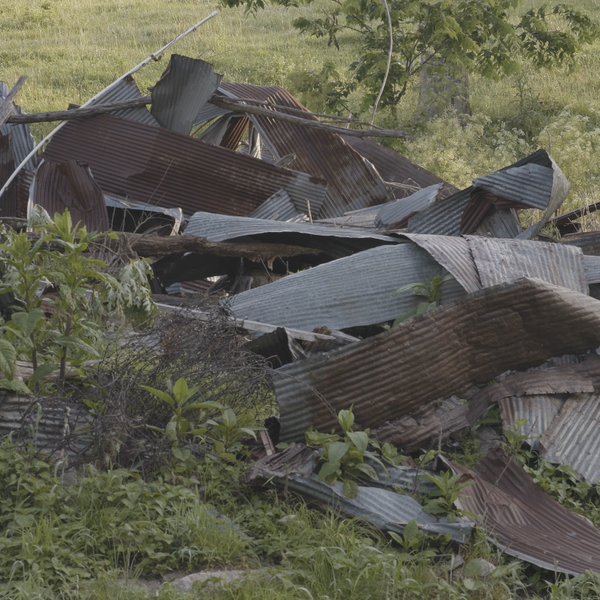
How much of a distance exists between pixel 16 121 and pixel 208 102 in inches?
55.8

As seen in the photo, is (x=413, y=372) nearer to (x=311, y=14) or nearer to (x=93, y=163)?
A: (x=93, y=163)

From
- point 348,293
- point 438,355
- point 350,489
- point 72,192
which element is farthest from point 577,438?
point 72,192

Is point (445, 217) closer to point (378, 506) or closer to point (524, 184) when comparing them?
point (524, 184)

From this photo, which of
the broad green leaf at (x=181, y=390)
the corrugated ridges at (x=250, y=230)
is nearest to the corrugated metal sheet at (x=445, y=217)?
the corrugated ridges at (x=250, y=230)

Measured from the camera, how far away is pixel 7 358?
2592mm

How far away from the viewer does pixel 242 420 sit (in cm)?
318

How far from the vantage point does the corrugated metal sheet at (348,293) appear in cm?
375

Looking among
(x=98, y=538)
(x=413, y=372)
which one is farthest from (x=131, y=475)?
(x=413, y=372)

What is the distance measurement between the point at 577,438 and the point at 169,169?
331cm

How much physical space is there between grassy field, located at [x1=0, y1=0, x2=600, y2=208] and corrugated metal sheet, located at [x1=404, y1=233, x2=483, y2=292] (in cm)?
316

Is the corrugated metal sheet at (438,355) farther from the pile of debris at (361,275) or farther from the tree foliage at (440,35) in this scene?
the tree foliage at (440,35)

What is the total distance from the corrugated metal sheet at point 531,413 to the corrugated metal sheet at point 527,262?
2.04 ft

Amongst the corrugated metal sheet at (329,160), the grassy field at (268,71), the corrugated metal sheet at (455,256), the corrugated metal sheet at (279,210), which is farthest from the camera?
the grassy field at (268,71)

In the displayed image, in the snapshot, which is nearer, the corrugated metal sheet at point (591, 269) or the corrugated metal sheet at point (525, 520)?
the corrugated metal sheet at point (525, 520)
